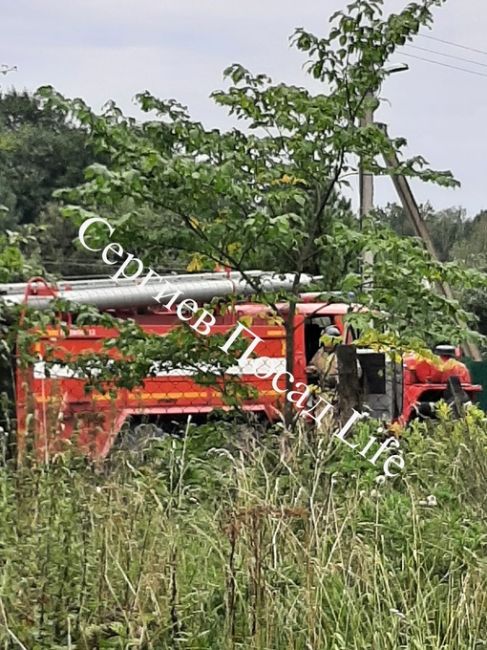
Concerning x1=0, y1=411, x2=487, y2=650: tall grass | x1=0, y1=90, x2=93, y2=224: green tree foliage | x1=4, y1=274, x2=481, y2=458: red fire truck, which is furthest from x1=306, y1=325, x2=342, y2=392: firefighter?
x1=0, y1=90, x2=93, y2=224: green tree foliage

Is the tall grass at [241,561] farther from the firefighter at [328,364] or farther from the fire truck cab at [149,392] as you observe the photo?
the firefighter at [328,364]

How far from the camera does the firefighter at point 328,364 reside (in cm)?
719

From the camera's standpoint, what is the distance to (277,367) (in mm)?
8617

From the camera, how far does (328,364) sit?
26.3 feet

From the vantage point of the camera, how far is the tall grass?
374cm

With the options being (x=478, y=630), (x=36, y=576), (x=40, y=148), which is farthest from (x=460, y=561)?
(x=40, y=148)

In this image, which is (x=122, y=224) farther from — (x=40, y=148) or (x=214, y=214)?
(x=40, y=148)

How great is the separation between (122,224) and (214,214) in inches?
21.1

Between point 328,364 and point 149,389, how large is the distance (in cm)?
183

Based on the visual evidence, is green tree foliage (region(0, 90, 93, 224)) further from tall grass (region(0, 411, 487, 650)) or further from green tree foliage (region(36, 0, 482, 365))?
tall grass (region(0, 411, 487, 650))

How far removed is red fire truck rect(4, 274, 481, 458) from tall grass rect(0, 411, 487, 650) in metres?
0.87

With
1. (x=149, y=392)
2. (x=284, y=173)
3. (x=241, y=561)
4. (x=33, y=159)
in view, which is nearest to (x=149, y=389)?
(x=149, y=392)

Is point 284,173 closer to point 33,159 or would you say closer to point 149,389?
point 149,389

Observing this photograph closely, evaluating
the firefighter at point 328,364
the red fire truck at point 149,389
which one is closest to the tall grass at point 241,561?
the red fire truck at point 149,389
